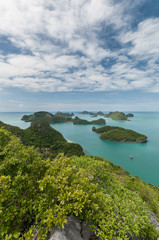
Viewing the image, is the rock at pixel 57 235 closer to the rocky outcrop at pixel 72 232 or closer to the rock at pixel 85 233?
the rocky outcrop at pixel 72 232

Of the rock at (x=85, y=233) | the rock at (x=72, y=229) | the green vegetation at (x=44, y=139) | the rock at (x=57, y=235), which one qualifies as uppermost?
the rock at (x=57, y=235)

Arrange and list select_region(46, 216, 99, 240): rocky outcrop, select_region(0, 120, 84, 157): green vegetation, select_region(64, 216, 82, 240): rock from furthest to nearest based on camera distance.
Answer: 1. select_region(0, 120, 84, 157): green vegetation
2. select_region(64, 216, 82, 240): rock
3. select_region(46, 216, 99, 240): rocky outcrop

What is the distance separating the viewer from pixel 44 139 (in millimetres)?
99188

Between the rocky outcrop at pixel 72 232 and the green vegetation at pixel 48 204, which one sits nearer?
the green vegetation at pixel 48 204

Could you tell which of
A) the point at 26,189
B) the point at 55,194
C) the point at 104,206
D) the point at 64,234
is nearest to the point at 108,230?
the point at 104,206

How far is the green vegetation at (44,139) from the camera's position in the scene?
7355 centimetres

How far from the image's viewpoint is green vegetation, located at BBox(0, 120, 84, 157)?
73.6 m

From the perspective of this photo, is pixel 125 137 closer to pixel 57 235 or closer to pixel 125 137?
pixel 125 137

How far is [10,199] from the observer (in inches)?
184

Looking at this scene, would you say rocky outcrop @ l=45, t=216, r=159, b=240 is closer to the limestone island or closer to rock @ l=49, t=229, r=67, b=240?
rock @ l=49, t=229, r=67, b=240

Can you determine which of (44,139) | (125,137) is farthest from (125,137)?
(44,139)

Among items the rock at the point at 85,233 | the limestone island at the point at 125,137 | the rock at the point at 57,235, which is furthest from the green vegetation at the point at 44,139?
the rock at the point at 57,235

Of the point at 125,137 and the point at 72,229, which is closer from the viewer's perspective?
the point at 72,229

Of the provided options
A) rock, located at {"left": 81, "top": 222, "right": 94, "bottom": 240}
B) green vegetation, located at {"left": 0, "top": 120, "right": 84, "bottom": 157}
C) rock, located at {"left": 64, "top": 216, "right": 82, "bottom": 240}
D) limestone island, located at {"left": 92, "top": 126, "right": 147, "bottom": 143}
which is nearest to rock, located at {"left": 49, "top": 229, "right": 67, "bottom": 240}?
rock, located at {"left": 64, "top": 216, "right": 82, "bottom": 240}
